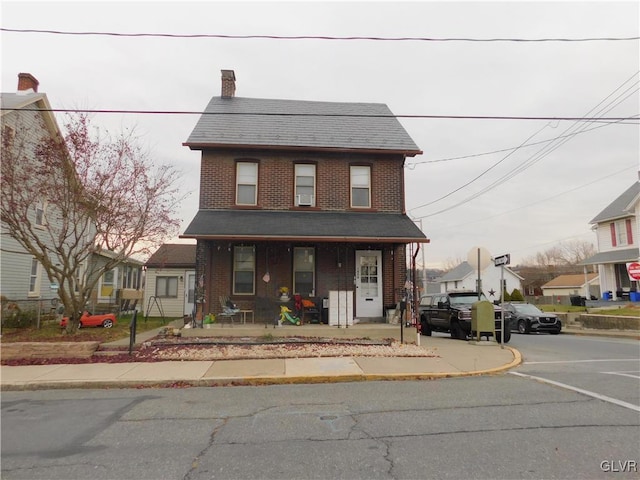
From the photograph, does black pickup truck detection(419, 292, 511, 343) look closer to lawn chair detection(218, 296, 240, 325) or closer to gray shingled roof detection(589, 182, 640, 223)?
lawn chair detection(218, 296, 240, 325)

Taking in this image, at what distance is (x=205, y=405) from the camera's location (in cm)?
629

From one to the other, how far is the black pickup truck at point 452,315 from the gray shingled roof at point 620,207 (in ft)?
65.4

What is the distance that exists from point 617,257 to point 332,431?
3133 cm

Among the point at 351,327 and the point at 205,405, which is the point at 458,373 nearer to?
the point at 351,327

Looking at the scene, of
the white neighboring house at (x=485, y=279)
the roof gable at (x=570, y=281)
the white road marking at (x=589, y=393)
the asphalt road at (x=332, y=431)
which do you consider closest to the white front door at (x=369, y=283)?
the white road marking at (x=589, y=393)

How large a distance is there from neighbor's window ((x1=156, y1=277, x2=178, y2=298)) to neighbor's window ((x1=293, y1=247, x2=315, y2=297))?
11.4 meters

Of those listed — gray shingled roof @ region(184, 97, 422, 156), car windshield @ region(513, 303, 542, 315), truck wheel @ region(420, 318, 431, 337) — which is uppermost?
gray shingled roof @ region(184, 97, 422, 156)

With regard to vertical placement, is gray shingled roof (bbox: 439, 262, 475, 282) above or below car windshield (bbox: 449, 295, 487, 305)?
above

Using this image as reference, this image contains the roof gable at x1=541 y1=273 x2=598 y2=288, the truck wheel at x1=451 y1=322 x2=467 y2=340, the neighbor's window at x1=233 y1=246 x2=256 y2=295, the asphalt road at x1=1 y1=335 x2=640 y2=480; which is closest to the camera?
the asphalt road at x1=1 y1=335 x2=640 y2=480

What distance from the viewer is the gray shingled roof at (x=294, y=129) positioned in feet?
48.2

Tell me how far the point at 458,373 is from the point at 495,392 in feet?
4.91

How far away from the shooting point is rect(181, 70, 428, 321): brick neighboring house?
44.7 ft

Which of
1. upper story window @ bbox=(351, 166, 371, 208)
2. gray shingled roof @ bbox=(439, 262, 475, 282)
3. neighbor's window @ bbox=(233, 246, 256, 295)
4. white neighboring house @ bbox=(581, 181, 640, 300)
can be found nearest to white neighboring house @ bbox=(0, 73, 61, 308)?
neighbor's window @ bbox=(233, 246, 256, 295)

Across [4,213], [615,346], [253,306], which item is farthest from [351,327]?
[4,213]
